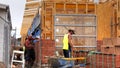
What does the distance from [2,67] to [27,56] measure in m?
6.00

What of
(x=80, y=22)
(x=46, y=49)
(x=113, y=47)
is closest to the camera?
(x=113, y=47)

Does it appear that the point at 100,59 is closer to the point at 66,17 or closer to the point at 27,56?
the point at 66,17

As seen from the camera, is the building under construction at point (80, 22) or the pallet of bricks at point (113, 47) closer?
the pallet of bricks at point (113, 47)

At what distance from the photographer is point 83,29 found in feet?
62.2

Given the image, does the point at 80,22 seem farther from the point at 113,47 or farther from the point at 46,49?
the point at 113,47

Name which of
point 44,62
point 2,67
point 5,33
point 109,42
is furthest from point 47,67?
point 109,42

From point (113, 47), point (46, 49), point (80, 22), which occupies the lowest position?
point (46, 49)

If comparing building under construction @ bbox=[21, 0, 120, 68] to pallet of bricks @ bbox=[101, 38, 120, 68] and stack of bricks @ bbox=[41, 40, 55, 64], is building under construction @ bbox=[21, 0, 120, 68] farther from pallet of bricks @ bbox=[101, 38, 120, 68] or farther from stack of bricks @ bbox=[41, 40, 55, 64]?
pallet of bricks @ bbox=[101, 38, 120, 68]

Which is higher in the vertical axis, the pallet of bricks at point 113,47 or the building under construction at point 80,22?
the building under construction at point 80,22

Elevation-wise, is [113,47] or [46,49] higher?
[113,47]

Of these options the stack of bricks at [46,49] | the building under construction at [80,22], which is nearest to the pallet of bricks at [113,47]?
the stack of bricks at [46,49]

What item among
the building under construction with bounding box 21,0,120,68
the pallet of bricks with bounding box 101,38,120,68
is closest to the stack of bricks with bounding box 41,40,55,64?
the building under construction with bounding box 21,0,120,68

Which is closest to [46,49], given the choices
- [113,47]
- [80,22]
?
[80,22]

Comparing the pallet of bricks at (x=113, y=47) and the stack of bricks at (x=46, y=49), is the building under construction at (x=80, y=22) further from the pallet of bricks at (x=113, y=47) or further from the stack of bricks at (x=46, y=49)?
the pallet of bricks at (x=113, y=47)
